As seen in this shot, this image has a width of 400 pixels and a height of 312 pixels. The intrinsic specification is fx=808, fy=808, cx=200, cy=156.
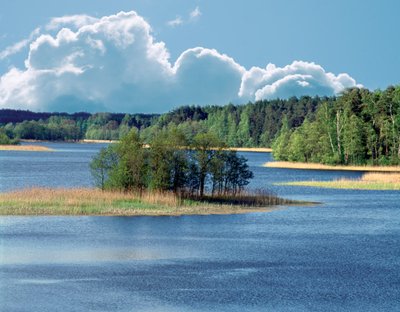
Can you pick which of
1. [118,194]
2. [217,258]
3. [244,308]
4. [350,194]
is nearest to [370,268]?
[217,258]

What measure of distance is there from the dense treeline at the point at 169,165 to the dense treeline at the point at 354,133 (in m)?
67.3

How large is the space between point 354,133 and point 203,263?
319ft

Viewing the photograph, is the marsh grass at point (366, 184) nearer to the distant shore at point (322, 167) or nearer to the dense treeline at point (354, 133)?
the distant shore at point (322, 167)

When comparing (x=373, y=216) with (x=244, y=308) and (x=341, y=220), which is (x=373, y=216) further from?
(x=244, y=308)

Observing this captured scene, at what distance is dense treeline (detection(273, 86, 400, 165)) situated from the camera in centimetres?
13025

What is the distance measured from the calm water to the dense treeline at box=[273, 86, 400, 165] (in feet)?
239

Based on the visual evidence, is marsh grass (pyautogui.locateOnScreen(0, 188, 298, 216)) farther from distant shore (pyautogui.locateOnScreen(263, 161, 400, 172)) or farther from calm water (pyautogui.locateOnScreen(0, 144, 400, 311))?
distant shore (pyautogui.locateOnScreen(263, 161, 400, 172))

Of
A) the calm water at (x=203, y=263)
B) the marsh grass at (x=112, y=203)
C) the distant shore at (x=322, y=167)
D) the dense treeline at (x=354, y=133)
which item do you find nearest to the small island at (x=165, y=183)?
the marsh grass at (x=112, y=203)

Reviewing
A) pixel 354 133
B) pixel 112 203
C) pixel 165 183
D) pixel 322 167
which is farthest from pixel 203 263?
pixel 322 167

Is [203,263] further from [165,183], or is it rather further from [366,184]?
[366,184]

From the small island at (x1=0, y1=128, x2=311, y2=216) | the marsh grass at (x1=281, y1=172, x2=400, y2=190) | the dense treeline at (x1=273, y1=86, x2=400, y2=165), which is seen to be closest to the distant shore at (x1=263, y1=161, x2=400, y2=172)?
the dense treeline at (x1=273, y1=86, x2=400, y2=165)

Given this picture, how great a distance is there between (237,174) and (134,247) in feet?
82.7

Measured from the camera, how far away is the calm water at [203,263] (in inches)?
1112

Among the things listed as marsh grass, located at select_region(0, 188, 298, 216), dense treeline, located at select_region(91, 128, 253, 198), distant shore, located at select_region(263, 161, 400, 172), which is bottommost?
marsh grass, located at select_region(0, 188, 298, 216)
